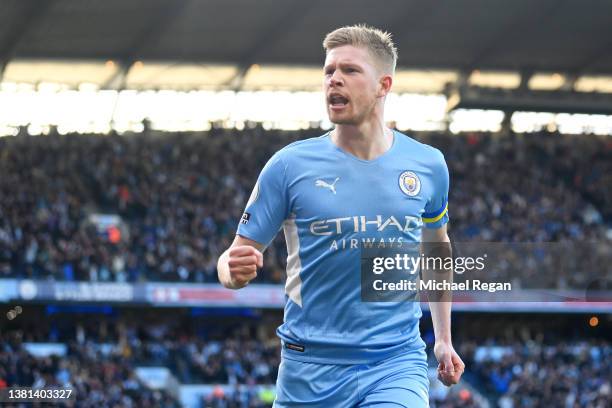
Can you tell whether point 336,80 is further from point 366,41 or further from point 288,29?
point 288,29

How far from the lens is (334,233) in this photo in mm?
4969

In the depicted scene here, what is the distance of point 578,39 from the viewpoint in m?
36.1

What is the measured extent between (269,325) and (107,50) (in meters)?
9.66

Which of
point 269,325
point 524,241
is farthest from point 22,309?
point 524,241

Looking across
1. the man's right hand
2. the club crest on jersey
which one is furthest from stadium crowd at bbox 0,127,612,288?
the man's right hand

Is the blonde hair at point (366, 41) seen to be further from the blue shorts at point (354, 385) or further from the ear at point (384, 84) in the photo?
the blue shorts at point (354, 385)

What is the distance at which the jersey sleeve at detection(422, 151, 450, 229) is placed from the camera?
17.4 ft

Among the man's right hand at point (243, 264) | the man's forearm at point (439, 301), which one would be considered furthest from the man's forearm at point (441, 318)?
the man's right hand at point (243, 264)

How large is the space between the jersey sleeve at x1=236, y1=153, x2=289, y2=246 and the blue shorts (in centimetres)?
58

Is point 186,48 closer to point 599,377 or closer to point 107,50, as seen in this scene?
point 107,50

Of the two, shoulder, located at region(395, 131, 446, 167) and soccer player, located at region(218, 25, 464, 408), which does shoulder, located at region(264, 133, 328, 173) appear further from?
shoulder, located at region(395, 131, 446, 167)

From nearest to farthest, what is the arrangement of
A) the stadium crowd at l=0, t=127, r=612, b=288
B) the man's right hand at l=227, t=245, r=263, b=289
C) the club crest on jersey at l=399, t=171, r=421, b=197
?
the man's right hand at l=227, t=245, r=263, b=289 < the club crest on jersey at l=399, t=171, r=421, b=197 < the stadium crowd at l=0, t=127, r=612, b=288

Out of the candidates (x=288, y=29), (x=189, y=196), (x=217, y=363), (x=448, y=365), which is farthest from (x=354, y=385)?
(x=288, y=29)

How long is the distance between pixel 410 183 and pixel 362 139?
11.5 inches
